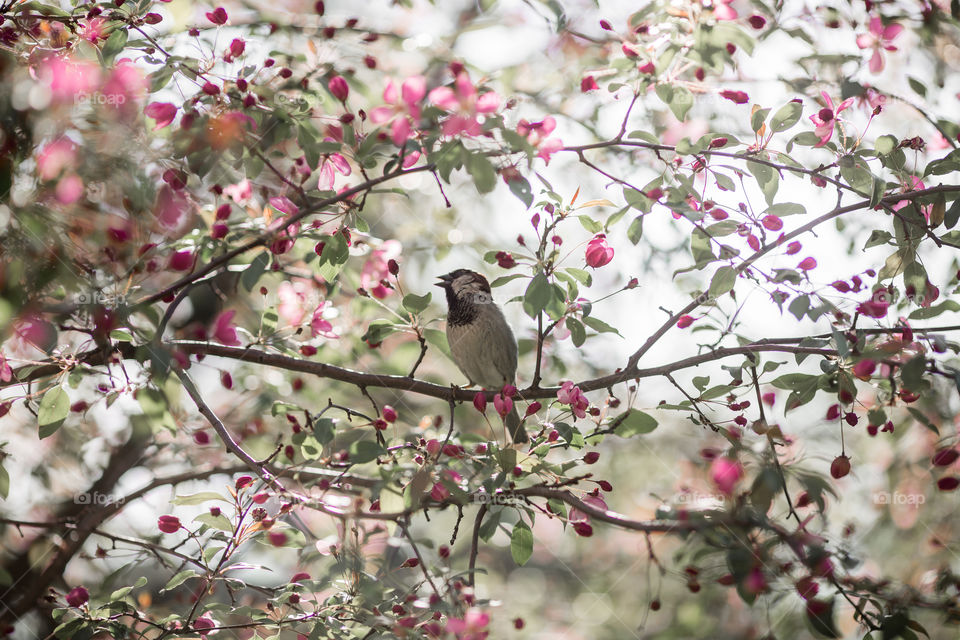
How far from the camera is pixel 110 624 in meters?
2.13

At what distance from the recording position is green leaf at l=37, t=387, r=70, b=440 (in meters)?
2.23

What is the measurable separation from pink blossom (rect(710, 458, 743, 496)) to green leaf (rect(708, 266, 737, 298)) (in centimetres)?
56

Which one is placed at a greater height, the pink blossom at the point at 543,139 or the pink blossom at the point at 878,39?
the pink blossom at the point at 543,139

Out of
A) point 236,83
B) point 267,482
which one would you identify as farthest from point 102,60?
point 267,482

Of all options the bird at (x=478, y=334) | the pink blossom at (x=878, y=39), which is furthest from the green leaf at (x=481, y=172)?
the bird at (x=478, y=334)

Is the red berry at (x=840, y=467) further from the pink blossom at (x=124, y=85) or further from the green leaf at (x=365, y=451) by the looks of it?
the pink blossom at (x=124, y=85)

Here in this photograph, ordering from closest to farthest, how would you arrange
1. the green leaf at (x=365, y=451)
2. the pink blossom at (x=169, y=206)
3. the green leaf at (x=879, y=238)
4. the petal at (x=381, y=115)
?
the petal at (x=381, y=115) → the green leaf at (x=365, y=451) → the green leaf at (x=879, y=238) → the pink blossom at (x=169, y=206)

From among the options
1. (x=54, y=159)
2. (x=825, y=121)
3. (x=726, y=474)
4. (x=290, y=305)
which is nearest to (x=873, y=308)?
(x=825, y=121)

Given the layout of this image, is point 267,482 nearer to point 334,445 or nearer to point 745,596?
point 334,445

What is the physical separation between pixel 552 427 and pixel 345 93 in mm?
1160

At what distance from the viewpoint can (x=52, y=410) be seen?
7.34 ft

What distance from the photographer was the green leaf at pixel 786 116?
6.88 ft

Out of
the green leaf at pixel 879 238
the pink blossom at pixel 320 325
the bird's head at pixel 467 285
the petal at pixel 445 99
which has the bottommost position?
the bird's head at pixel 467 285

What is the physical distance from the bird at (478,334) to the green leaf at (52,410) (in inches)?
88.2
